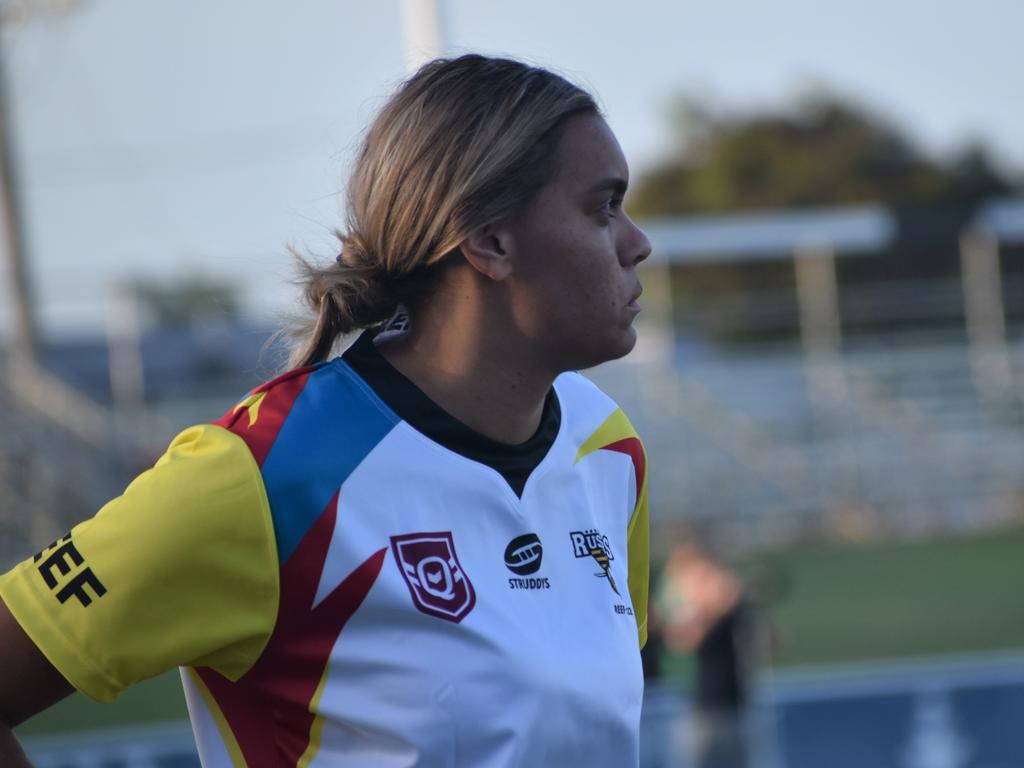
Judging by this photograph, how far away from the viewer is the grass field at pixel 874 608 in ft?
35.6

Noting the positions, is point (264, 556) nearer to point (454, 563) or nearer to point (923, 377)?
point (454, 563)

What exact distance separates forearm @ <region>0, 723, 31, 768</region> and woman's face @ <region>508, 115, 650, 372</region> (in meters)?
0.82

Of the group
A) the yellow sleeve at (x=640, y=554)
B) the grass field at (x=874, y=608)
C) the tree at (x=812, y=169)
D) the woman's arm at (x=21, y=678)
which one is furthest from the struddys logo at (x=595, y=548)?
the tree at (x=812, y=169)

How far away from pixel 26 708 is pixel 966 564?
15.3 meters

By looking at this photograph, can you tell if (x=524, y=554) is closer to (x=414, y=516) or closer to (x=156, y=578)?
(x=414, y=516)

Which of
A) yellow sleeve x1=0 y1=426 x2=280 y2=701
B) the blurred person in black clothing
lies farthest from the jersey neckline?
the blurred person in black clothing

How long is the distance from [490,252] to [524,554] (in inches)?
15.9

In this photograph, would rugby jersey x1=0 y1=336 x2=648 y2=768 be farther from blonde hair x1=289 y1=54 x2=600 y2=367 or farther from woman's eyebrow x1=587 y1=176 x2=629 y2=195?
woman's eyebrow x1=587 y1=176 x2=629 y2=195

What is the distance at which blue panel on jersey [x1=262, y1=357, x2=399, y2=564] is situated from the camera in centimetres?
172

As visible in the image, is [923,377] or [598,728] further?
[923,377]

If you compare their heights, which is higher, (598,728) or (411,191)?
(411,191)

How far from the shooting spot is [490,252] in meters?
1.89

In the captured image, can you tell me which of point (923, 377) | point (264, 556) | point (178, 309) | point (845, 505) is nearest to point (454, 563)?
point (264, 556)

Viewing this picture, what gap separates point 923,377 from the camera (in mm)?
21469
